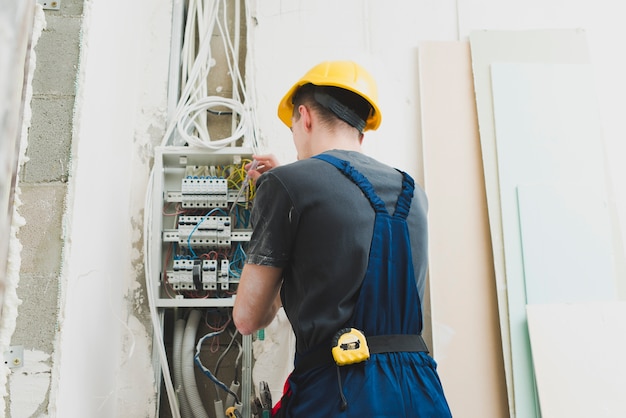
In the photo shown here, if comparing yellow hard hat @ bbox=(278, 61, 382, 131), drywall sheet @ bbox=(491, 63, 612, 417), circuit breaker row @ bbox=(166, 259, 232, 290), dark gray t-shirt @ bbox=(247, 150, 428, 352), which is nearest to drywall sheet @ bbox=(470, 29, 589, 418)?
drywall sheet @ bbox=(491, 63, 612, 417)

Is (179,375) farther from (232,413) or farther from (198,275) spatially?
(198,275)

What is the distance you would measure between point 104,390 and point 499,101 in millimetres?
1839

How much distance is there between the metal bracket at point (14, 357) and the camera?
4.12 feet

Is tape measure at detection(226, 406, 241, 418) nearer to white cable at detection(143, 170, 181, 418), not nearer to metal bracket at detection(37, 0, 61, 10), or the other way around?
white cable at detection(143, 170, 181, 418)

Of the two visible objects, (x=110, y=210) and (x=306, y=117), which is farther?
(x=110, y=210)

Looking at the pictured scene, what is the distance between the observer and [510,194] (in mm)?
1992

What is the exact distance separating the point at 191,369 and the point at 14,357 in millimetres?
696

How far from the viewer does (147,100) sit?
2080mm

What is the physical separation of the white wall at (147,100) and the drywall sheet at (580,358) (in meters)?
0.49

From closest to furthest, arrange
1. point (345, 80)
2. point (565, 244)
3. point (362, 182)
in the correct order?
point (362, 182) < point (345, 80) < point (565, 244)

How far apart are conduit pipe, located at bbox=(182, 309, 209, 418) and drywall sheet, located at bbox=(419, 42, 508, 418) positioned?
2.87 feet

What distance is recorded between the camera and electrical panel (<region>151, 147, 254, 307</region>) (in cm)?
180

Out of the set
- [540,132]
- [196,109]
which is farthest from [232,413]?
[540,132]

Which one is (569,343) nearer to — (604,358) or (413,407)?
(604,358)
